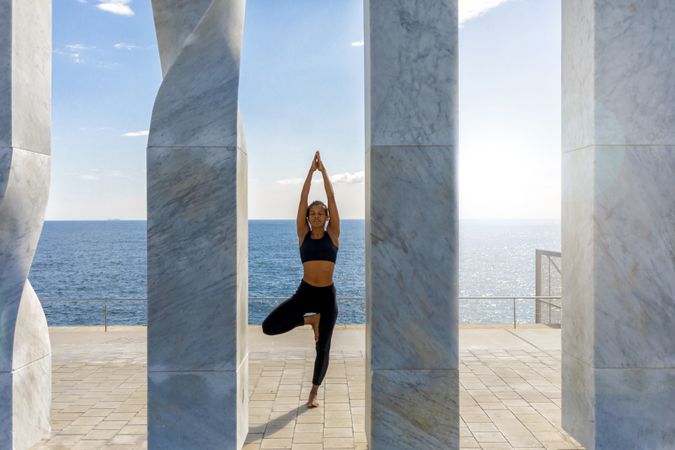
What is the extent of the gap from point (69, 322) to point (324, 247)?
42.5 meters

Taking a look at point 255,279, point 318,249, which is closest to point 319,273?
point 318,249

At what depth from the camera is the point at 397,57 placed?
427cm

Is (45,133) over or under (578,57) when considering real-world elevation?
under

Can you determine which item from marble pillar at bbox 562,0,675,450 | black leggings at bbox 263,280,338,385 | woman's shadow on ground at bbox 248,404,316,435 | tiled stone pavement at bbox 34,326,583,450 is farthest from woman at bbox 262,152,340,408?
marble pillar at bbox 562,0,675,450

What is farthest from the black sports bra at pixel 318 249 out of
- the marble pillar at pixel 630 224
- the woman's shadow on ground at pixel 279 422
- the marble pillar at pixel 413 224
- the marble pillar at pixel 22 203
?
the marble pillar at pixel 22 203

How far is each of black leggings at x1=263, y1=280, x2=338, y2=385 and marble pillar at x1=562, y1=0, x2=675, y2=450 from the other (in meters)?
2.40

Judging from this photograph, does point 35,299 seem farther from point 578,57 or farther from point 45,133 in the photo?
point 578,57

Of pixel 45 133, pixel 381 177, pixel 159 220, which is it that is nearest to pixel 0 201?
pixel 45 133

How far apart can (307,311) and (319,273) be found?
43cm

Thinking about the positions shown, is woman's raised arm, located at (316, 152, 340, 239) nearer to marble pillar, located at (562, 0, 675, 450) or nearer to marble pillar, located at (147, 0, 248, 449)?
marble pillar, located at (147, 0, 248, 449)

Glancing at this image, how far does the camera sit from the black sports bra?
17.3ft

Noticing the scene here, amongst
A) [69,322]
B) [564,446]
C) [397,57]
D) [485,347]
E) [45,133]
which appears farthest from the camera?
[69,322]

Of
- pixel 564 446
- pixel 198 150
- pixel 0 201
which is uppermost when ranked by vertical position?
pixel 198 150

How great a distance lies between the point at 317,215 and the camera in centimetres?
525
